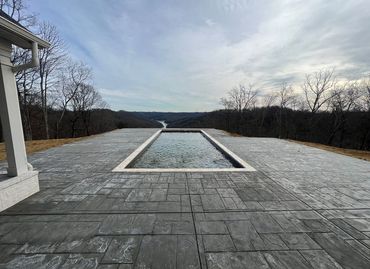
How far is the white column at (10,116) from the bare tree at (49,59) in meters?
12.2

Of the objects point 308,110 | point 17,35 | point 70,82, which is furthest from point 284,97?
point 17,35

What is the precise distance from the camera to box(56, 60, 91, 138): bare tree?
15722 mm

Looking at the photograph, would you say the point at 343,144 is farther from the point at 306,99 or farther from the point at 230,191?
the point at 230,191

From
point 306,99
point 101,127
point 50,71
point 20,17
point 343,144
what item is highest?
point 20,17

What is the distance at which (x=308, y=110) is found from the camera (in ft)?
62.6

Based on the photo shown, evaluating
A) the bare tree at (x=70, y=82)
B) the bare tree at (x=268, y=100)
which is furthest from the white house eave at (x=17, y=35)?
the bare tree at (x=268, y=100)

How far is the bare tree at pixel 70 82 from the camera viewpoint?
15722 mm

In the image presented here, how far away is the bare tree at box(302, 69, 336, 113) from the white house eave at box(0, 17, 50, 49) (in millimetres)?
19038

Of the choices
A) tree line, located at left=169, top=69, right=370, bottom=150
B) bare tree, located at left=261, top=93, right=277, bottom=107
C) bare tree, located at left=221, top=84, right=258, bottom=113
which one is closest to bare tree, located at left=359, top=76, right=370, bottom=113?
tree line, located at left=169, top=69, right=370, bottom=150

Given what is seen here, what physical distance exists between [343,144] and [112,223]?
84.5 feet

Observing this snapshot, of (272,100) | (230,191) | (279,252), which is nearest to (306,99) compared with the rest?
(272,100)

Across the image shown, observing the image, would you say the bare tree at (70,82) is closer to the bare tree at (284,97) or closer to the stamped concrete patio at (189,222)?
the stamped concrete patio at (189,222)

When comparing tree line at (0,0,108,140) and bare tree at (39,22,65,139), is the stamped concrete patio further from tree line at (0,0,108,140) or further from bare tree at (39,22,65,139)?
bare tree at (39,22,65,139)

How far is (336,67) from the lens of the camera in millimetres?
15406
